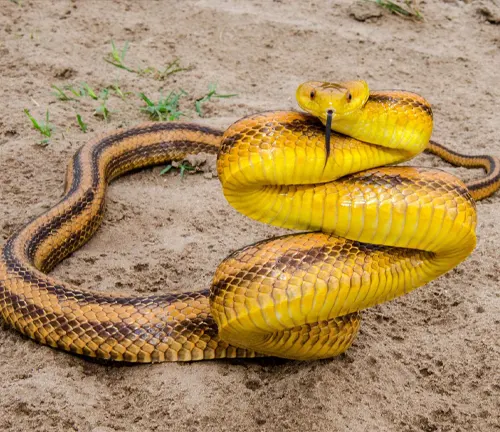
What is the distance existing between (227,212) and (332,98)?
2955 mm

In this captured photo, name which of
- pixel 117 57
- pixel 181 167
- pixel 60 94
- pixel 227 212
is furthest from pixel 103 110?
pixel 227 212

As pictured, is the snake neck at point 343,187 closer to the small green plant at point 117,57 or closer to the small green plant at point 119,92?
the small green plant at point 119,92

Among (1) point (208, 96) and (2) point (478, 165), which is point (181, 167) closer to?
(1) point (208, 96)

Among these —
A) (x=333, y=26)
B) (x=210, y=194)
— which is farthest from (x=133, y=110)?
(x=333, y=26)

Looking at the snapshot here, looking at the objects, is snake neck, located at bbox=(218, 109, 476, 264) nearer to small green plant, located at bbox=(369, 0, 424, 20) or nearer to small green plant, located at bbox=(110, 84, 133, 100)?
small green plant, located at bbox=(110, 84, 133, 100)

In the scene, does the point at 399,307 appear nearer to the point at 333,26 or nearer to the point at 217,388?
the point at 217,388

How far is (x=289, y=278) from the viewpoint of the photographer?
10.4 ft

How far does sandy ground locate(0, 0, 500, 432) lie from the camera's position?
11.8 ft

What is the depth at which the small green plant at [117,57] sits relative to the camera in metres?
8.12

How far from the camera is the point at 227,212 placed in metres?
5.87

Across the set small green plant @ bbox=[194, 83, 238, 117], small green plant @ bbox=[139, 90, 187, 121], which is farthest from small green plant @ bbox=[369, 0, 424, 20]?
small green plant @ bbox=[139, 90, 187, 121]

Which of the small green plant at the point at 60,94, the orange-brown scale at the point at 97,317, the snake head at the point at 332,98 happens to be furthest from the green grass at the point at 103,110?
the snake head at the point at 332,98

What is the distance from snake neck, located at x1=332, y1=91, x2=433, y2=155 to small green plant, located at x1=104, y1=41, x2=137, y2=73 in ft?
17.5

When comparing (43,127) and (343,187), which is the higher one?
(343,187)
